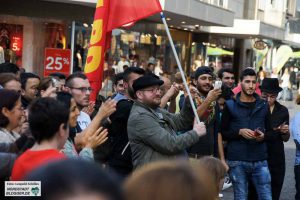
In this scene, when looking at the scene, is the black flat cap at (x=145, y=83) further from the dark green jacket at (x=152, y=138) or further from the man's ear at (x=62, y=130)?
the man's ear at (x=62, y=130)

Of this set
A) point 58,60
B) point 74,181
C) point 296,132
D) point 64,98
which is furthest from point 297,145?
point 58,60

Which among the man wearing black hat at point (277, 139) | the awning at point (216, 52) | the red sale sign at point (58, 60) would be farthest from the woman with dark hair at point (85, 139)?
the awning at point (216, 52)

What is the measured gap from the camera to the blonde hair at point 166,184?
201cm

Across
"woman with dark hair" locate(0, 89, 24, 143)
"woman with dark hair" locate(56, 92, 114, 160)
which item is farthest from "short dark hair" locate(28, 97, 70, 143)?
"woman with dark hair" locate(0, 89, 24, 143)

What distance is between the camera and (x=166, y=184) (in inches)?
79.8

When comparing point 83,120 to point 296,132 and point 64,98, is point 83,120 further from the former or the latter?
point 296,132

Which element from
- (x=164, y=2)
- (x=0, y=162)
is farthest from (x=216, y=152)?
(x=164, y=2)

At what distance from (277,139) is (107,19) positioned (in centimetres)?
255

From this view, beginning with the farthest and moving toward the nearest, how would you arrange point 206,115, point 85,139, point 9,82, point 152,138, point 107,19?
point 107,19 → point 206,115 → point 9,82 → point 152,138 → point 85,139

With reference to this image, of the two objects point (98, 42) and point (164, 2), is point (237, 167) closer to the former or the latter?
point (98, 42)

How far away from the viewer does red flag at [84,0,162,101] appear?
812 centimetres

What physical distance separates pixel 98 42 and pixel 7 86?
1540 millimetres

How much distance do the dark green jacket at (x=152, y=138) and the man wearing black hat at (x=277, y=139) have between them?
9.61ft

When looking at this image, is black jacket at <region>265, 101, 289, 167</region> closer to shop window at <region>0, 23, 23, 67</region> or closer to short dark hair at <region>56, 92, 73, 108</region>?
short dark hair at <region>56, 92, 73, 108</region>
